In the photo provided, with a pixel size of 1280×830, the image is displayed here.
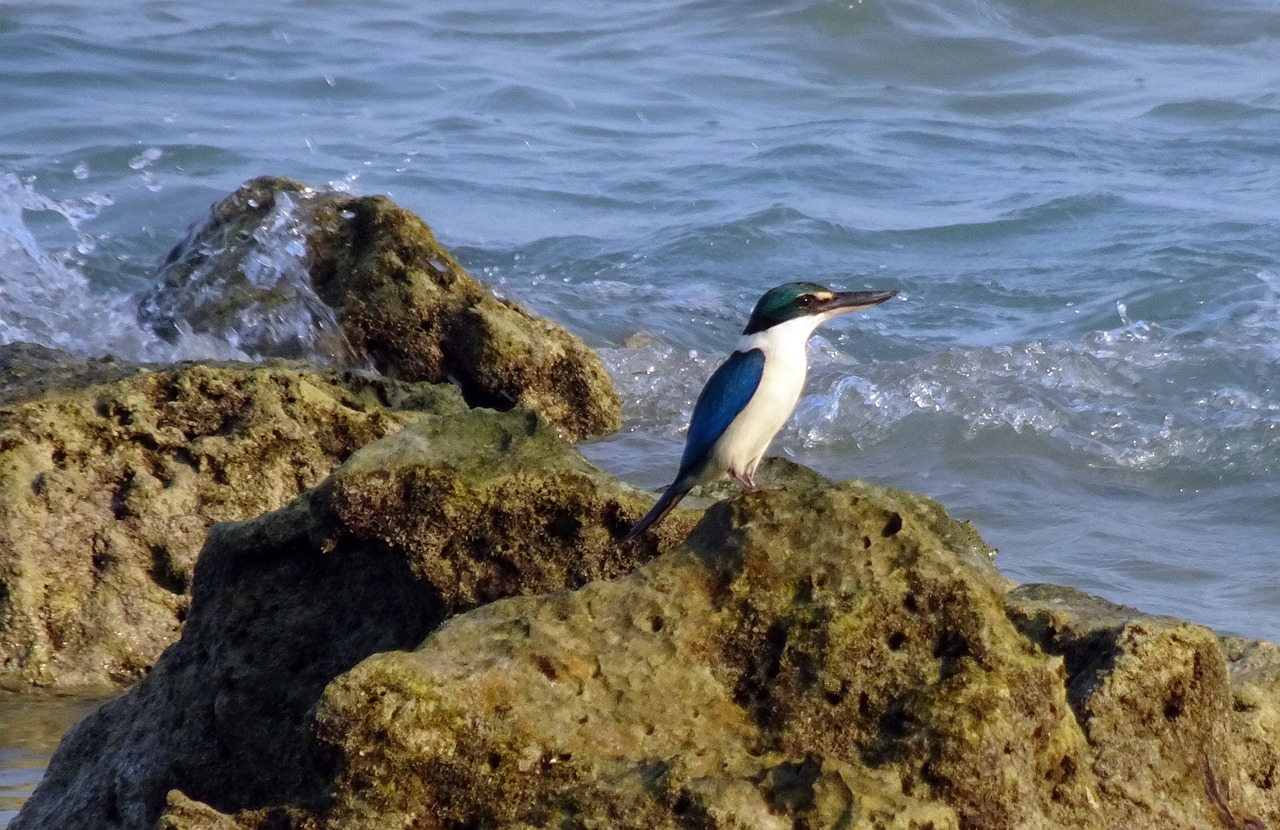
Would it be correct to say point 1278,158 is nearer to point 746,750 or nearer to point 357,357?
point 357,357

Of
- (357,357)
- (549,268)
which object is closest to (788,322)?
(357,357)

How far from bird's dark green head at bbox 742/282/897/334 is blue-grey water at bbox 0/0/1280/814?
2.37 meters

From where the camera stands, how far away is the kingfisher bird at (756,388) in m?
4.34

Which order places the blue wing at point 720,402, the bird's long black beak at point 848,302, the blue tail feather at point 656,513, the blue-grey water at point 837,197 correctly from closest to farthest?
the blue tail feather at point 656,513 < the blue wing at point 720,402 < the bird's long black beak at point 848,302 < the blue-grey water at point 837,197

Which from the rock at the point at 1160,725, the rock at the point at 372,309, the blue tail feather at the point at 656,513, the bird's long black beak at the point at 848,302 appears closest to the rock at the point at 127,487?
the bird's long black beak at the point at 848,302

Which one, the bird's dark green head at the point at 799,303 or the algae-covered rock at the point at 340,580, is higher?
the bird's dark green head at the point at 799,303

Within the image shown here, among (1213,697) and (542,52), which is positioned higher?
(1213,697)

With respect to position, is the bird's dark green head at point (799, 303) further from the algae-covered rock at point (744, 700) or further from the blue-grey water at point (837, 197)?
the blue-grey water at point (837, 197)

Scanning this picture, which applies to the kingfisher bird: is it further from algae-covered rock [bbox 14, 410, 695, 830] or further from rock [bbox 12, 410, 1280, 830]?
rock [bbox 12, 410, 1280, 830]

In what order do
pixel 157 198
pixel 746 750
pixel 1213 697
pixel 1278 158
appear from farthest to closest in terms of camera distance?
pixel 1278 158
pixel 157 198
pixel 1213 697
pixel 746 750

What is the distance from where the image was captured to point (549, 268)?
1248 centimetres

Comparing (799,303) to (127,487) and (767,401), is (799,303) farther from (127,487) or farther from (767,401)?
(127,487)

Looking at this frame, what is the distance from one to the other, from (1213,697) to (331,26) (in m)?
18.6

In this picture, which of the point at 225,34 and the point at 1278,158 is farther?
the point at 225,34
